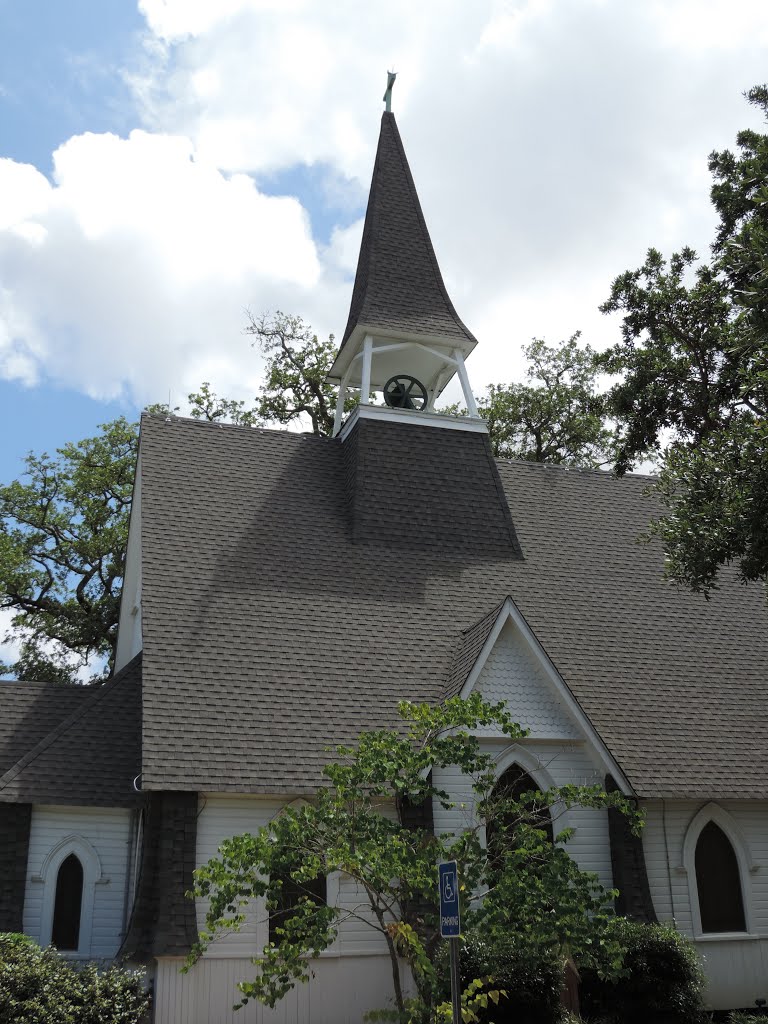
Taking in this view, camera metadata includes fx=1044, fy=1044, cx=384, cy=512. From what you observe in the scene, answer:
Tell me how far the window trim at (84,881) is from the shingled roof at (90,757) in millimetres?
829

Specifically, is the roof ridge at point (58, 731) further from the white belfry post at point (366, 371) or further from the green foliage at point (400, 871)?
the white belfry post at point (366, 371)

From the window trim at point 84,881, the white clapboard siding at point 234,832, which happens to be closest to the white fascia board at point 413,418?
the white clapboard siding at point 234,832

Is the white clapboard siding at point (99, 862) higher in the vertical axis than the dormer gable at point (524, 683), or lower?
lower

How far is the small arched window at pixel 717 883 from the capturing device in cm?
1850

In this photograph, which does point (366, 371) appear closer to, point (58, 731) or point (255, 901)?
point (58, 731)

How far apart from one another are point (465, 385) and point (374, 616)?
766 centimetres

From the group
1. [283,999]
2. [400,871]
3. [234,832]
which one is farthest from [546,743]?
[400,871]

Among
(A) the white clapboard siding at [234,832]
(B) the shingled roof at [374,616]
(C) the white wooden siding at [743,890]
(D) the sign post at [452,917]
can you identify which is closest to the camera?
(D) the sign post at [452,917]

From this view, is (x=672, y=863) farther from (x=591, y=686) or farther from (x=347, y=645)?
(x=347, y=645)

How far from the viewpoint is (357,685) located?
18562 mm

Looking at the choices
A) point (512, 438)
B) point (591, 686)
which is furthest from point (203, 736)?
point (512, 438)

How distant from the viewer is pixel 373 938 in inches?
657

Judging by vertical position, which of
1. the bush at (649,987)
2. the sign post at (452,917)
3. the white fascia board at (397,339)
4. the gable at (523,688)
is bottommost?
the bush at (649,987)

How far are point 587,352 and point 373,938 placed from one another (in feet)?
86.3
